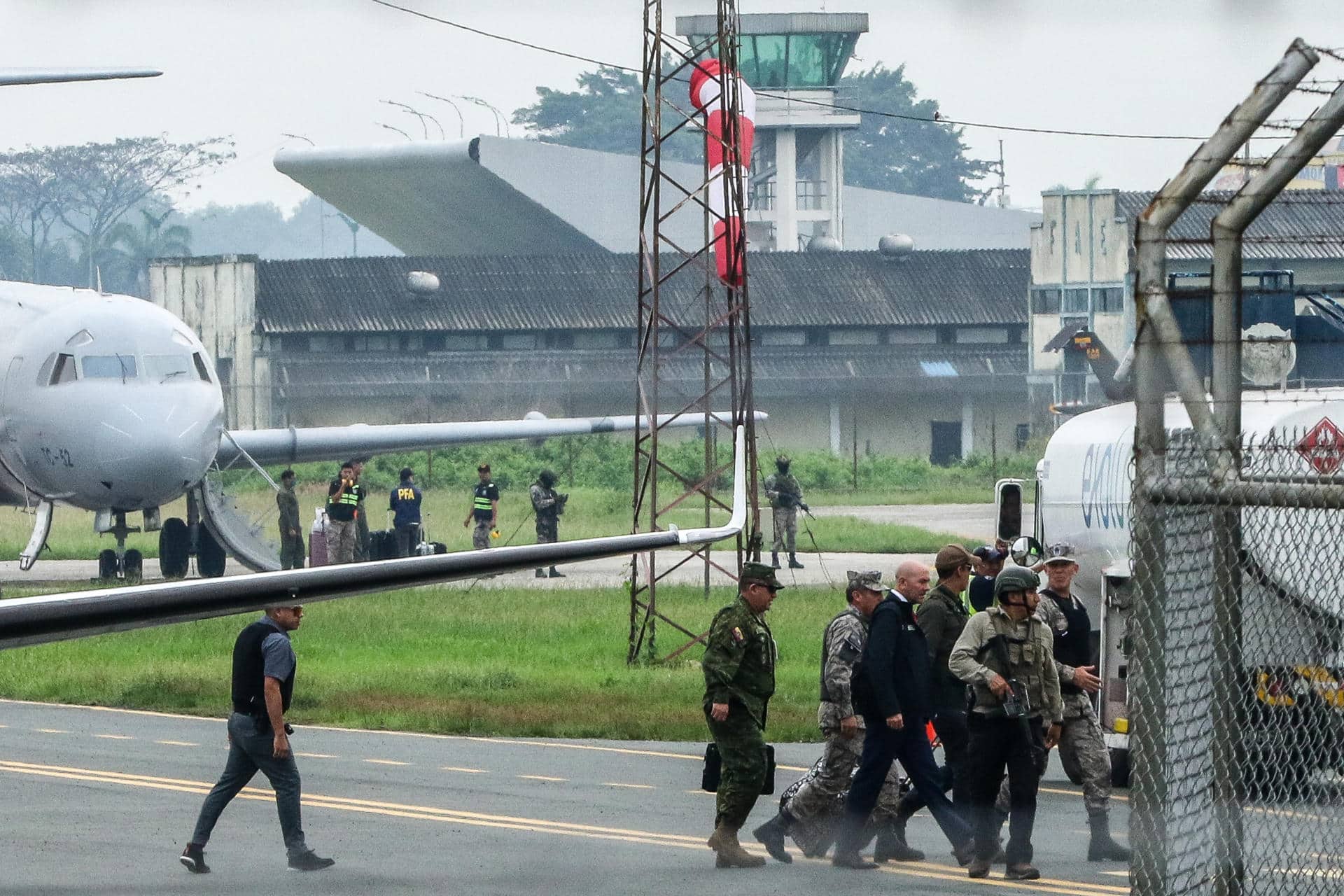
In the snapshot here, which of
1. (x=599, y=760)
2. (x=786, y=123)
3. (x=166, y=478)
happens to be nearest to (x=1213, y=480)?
(x=599, y=760)

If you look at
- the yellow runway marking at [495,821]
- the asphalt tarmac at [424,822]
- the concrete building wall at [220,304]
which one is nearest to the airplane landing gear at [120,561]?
the asphalt tarmac at [424,822]

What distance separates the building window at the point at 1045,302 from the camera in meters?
54.3

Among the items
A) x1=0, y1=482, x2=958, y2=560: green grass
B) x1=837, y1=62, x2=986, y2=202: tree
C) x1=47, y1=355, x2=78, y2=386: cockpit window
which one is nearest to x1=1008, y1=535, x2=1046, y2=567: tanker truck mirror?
x1=47, y1=355, x2=78, y2=386: cockpit window

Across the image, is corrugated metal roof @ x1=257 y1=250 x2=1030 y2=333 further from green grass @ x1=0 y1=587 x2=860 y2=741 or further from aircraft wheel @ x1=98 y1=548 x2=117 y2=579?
green grass @ x1=0 y1=587 x2=860 y2=741

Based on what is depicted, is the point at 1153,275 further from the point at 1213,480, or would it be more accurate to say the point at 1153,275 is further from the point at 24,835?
the point at 24,835

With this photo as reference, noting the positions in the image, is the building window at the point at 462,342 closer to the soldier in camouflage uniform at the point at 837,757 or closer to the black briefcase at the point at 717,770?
the soldier in camouflage uniform at the point at 837,757

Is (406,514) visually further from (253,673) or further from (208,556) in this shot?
(253,673)

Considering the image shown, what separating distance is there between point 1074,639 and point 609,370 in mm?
36125

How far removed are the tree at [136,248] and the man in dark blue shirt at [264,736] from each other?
52.2m

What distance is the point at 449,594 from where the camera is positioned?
26.6m

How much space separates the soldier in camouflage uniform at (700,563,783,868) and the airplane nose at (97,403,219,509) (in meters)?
14.9

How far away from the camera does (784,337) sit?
183 feet

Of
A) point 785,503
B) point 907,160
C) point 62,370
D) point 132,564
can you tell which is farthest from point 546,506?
point 907,160

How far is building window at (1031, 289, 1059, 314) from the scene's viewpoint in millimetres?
54312
